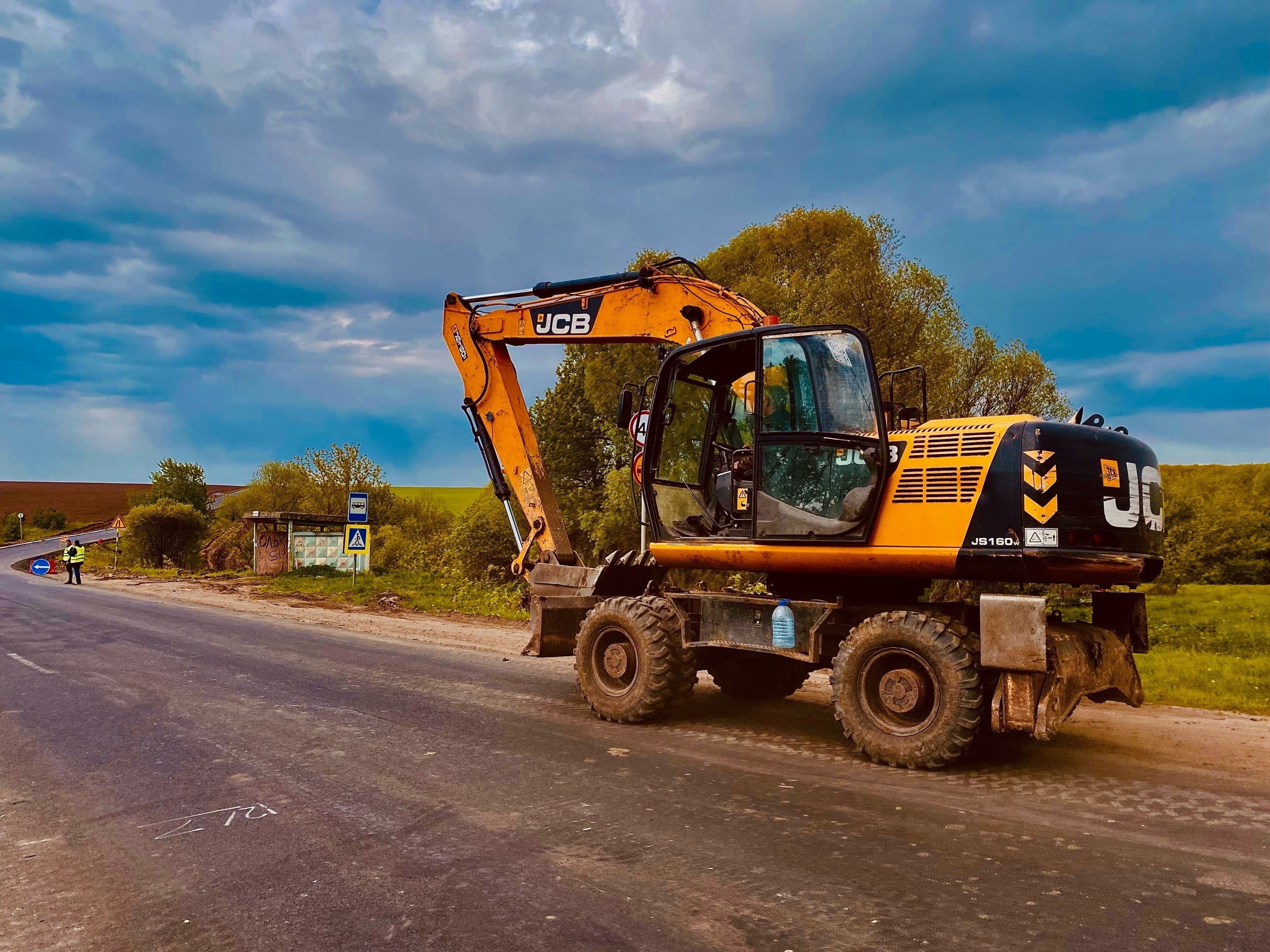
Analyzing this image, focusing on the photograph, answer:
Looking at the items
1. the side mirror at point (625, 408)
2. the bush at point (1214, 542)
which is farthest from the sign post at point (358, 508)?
the bush at point (1214, 542)

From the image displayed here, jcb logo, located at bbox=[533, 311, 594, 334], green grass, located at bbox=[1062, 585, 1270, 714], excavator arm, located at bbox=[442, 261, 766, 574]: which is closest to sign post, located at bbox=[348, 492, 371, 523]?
excavator arm, located at bbox=[442, 261, 766, 574]

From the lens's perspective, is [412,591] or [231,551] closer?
[412,591]

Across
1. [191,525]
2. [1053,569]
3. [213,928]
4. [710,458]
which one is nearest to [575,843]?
[213,928]

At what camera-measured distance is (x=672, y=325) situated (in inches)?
362

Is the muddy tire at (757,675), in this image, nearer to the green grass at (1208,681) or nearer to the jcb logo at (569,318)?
the green grass at (1208,681)

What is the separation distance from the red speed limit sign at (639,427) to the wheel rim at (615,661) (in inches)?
73.7

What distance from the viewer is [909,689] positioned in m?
6.36

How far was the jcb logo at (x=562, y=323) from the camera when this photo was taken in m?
9.95

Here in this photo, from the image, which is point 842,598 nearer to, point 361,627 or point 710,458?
A: point 710,458

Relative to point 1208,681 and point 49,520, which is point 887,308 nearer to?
point 1208,681

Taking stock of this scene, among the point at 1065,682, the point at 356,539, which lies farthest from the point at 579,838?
the point at 356,539

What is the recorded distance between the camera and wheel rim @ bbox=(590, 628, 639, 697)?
8.00 metres

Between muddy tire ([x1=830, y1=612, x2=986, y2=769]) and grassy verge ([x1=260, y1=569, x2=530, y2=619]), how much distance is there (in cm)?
1101

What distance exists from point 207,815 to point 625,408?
4.72 metres
